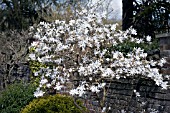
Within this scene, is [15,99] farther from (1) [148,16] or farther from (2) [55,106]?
(1) [148,16]

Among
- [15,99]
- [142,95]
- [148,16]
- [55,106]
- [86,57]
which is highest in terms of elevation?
[148,16]

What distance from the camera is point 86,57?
15.2ft

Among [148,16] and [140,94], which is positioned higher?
[148,16]

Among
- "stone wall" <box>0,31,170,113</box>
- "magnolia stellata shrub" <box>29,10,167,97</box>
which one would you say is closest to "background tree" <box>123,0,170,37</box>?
"stone wall" <box>0,31,170,113</box>

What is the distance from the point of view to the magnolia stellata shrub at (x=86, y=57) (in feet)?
14.5

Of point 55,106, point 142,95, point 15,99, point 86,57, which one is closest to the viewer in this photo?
point 86,57

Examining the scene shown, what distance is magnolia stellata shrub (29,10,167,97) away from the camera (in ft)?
14.5

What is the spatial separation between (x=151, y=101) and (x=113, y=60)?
0.92 meters

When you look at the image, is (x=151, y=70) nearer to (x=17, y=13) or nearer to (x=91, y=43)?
(x=91, y=43)

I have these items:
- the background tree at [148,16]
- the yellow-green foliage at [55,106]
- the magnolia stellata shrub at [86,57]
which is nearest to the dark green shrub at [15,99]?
the yellow-green foliage at [55,106]

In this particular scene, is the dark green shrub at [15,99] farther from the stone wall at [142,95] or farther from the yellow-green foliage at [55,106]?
the stone wall at [142,95]

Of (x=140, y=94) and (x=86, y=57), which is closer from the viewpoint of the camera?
(x=86, y=57)

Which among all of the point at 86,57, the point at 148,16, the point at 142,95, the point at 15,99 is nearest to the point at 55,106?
the point at 86,57

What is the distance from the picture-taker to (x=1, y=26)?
17516 millimetres
